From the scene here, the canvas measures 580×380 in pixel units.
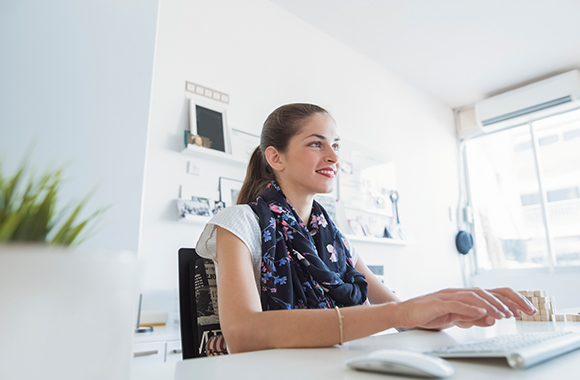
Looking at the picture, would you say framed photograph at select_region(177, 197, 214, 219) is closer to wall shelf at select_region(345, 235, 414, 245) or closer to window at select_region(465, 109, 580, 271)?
wall shelf at select_region(345, 235, 414, 245)

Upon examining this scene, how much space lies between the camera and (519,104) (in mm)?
3822

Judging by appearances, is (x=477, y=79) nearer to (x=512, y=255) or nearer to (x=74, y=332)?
Result: (x=512, y=255)

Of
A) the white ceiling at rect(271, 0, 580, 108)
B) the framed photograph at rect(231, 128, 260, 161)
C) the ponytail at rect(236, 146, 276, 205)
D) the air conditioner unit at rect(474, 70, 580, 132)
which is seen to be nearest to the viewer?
the ponytail at rect(236, 146, 276, 205)

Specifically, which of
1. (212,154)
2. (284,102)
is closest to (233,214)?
(212,154)

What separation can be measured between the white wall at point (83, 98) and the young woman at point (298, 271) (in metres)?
0.34

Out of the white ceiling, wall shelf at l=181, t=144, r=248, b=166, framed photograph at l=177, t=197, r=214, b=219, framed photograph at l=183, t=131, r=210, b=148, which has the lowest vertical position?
framed photograph at l=177, t=197, r=214, b=219

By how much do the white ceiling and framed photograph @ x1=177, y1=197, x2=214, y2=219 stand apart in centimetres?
164

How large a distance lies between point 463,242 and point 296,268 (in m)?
3.31

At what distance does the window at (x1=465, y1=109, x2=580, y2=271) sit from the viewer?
3.62 m

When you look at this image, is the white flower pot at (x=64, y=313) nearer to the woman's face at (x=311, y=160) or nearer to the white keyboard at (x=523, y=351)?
the white keyboard at (x=523, y=351)

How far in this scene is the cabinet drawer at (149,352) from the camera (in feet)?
4.68

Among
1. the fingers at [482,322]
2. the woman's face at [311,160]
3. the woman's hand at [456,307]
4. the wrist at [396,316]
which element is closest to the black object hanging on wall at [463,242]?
the woman's face at [311,160]

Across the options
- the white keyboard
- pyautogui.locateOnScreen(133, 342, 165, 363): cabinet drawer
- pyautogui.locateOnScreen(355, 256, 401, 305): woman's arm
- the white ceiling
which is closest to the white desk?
the white keyboard

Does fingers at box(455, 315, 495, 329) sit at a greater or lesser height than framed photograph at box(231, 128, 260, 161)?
lesser
